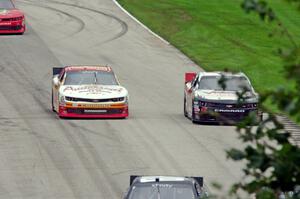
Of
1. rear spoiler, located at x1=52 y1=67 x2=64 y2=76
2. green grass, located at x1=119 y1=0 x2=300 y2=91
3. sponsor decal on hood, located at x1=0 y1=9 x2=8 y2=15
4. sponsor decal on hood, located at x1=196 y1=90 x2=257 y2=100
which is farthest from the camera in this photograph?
sponsor decal on hood, located at x1=0 y1=9 x2=8 y2=15

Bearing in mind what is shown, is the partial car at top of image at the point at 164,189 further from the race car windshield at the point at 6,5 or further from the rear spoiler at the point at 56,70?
the race car windshield at the point at 6,5

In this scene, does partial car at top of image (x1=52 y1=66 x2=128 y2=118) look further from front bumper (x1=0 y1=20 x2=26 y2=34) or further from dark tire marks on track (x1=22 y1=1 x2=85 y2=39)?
dark tire marks on track (x1=22 y1=1 x2=85 y2=39)

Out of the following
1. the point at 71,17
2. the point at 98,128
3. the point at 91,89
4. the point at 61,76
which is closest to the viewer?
the point at 98,128

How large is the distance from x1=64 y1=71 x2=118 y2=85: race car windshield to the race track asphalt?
3.24 feet

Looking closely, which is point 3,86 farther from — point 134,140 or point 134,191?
point 134,191

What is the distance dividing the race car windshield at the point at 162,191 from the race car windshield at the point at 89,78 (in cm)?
1407

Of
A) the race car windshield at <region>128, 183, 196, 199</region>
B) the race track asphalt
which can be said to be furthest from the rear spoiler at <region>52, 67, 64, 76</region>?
the race car windshield at <region>128, 183, 196, 199</region>

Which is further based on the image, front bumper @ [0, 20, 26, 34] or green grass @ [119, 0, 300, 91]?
front bumper @ [0, 20, 26, 34]

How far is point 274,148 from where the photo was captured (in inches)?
289

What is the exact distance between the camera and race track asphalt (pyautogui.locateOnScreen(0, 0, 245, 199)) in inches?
909

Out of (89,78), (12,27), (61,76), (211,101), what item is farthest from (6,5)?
(211,101)

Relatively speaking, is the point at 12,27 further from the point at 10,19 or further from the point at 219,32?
the point at 219,32

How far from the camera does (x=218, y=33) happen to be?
1820 inches

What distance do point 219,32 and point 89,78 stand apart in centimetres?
1632
